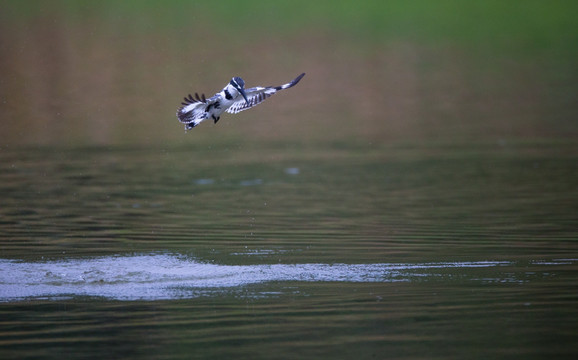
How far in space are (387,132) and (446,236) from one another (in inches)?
465

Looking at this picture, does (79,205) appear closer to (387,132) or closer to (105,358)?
(105,358)

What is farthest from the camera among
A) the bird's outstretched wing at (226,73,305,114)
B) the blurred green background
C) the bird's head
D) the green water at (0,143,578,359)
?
the blurred green background

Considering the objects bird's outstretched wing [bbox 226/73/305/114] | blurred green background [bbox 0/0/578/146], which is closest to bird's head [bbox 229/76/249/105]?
bird's outstretched wing [bbox 226/73/305/114]

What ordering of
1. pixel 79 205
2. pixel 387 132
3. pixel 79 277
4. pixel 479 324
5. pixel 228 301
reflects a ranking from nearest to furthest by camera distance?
pixel 479 324 < pixel 228 301 < pixel 79 277 < pixel 79 205 < pixel 387 132

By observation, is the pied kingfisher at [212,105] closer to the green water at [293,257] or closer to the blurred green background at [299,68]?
the green water at [293,257]

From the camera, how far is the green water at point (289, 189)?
8.41 m

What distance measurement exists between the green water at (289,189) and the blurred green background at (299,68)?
0.39 feet

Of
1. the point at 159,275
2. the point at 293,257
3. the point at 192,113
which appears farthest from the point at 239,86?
the point at 159,275

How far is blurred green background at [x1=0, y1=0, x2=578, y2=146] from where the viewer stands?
2459 cm

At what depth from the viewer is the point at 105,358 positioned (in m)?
7.55

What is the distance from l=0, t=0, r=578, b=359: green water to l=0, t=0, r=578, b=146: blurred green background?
0.39ft

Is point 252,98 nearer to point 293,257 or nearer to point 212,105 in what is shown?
point 212,105

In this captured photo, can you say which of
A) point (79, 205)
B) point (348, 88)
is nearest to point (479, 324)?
point (79, 205)

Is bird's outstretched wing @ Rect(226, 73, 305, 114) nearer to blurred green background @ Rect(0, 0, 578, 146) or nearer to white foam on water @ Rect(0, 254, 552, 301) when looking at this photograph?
white foam on water @ Rect(0, 254, 552, 301)
